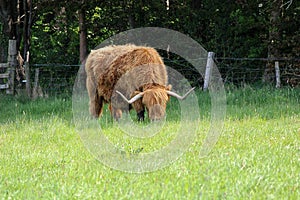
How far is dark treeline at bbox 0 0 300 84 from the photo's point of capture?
1970cm

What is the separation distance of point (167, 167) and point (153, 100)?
405 centimetres

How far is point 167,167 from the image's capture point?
6.29 metres

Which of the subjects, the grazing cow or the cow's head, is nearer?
the cow's head

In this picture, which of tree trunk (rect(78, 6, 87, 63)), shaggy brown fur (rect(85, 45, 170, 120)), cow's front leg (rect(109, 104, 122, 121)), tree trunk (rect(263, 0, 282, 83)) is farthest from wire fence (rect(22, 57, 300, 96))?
cow's front leg (rect(109, 104, 122, 121))

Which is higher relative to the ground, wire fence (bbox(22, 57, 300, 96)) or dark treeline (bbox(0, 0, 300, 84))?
dark treeline (bbox(0, 0, 300, 84))

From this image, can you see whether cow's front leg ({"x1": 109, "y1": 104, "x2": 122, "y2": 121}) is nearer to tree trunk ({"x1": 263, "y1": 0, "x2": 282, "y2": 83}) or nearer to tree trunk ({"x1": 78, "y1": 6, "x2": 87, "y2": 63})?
tree trunk ({"x1": 263, "y1": 0, "x2": 282, "y2": 83})

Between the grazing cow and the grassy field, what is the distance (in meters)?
0.57

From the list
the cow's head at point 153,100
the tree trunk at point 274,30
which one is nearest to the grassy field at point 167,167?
the cow's head at point 153,100

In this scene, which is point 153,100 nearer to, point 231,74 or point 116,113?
point 116,113

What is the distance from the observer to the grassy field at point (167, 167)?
515 cm

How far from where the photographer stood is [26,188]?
18.2 ft

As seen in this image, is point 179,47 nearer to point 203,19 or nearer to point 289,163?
point 203,19

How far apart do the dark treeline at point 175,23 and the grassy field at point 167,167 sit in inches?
361

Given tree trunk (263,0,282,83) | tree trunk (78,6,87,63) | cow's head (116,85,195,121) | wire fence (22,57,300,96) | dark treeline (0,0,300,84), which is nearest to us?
Answer: cow's head (116,85,195,121)
